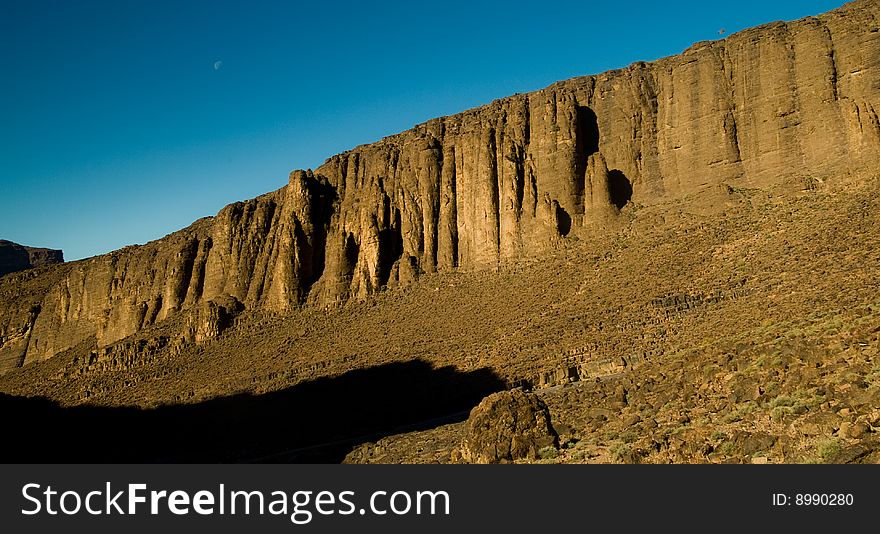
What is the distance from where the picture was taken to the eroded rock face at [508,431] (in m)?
25.4

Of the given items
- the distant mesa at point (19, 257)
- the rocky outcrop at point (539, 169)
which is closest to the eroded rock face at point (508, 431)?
the rocky outcrop at point (539, 169)

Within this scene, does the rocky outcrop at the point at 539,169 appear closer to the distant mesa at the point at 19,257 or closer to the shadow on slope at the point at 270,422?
the shadow on slope at the point at 270,422

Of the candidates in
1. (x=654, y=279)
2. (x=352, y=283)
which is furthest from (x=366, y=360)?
(x=654, y=279)

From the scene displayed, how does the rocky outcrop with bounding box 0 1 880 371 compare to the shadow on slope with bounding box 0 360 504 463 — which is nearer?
the shadow on slope with bounding box 0 360 504 463

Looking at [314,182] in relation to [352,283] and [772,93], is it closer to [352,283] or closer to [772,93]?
[352,283]

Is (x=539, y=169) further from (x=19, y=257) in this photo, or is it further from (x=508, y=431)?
(x=19, y=257)

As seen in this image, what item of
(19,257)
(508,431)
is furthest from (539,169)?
(19,257)

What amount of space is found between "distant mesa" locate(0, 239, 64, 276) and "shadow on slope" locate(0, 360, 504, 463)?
137m

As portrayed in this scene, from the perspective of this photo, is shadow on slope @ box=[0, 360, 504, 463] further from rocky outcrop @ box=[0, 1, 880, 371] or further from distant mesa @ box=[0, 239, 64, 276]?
distant mesa @ box=[0, 239, 64, 276]

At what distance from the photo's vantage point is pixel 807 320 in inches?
1214

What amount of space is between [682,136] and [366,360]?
27.3 metres

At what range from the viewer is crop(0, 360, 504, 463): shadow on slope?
5056 cm

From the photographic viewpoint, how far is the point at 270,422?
57.0m

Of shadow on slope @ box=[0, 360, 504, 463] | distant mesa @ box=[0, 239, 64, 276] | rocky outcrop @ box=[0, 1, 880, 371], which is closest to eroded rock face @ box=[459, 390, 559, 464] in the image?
shadow on slope @ box=[0, 360, 504, 463]
